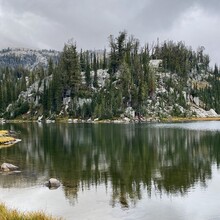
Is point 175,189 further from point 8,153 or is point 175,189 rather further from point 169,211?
point 8,153

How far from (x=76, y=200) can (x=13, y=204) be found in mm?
6426

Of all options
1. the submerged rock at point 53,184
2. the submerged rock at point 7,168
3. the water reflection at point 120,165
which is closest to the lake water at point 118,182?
the water reflection at point 120,165

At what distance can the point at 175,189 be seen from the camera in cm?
4197

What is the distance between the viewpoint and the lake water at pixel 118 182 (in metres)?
34.4

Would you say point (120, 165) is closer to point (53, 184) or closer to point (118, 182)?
point (118, 182)

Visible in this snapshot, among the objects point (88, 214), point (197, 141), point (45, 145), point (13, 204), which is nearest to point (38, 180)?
point (13, 204)

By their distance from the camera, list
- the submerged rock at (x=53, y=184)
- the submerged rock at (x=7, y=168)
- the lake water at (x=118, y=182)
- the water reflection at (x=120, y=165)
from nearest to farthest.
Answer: the lake water at (x=118, y=182) < the water reflection at (x=120, y=165) < the submerged rock at (x=53, y=184) < the submerged rock at (x=7, y=168)

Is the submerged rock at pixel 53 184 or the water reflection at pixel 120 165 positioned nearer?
the water reflection at pixel 120 165

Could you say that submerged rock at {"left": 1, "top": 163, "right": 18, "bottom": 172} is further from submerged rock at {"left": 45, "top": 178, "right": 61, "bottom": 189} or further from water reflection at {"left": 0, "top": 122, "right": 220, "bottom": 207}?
submerged rock at {"left": 45, "top": 178, "right": 61, "bottom": 189}

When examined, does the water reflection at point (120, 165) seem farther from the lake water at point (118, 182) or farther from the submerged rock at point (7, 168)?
the submerged rock at point (7, 168)

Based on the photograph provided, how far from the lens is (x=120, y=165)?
5850 cm

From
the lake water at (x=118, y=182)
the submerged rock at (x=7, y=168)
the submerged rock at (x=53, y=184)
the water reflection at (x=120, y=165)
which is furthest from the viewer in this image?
the submerged rock at (x=7, y=168)

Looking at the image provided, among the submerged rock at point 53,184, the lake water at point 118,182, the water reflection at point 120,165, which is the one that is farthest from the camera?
the submerged rock at point 53,184

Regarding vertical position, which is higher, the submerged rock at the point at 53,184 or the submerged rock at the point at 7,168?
the submerged rock at the point at 7,168
